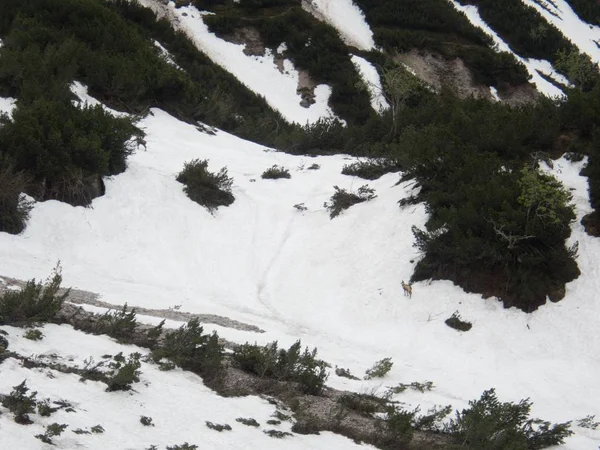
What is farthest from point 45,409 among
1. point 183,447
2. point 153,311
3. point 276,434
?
point 153,311

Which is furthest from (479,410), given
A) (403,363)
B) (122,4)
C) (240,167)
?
(122,4)

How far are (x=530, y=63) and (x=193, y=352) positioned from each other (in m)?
37.6

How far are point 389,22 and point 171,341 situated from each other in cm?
3671

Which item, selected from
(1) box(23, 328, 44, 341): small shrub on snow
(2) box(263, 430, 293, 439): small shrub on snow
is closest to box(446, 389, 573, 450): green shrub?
(2) box(263, 430, 293, 439): small shrub on snow

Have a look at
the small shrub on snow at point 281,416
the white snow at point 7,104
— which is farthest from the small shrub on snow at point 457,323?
the white snow at point 7,104

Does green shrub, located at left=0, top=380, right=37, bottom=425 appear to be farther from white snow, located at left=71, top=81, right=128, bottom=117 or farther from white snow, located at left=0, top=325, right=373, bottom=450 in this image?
white snow, located at left=71, top=81, right=128, bottom=117

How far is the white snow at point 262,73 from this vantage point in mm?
30141

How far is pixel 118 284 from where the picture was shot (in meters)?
9.24

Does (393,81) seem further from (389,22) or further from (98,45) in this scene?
(389,22)

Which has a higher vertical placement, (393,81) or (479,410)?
(393,81)

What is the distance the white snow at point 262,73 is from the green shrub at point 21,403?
2575cm

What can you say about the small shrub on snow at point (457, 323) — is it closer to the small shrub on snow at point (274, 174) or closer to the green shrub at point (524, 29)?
the small shrub on snow at point (274, 174)

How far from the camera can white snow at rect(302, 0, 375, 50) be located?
117ft

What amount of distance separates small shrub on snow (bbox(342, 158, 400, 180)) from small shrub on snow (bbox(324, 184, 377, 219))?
1.56m
